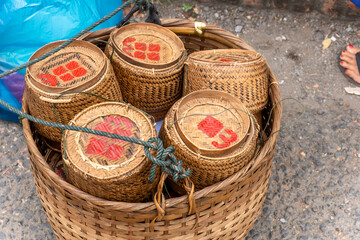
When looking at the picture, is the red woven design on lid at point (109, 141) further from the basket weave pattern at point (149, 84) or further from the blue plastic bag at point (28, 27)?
the blue plastic bag at point (28, 27)

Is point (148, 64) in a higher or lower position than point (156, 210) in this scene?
higher

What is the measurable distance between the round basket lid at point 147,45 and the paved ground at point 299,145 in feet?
3.19

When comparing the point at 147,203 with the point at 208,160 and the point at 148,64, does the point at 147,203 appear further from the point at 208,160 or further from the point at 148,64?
the point at 148,64

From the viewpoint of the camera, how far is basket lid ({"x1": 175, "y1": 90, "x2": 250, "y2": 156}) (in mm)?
1406

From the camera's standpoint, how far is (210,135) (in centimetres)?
146

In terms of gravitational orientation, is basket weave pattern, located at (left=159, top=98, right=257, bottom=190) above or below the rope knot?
below

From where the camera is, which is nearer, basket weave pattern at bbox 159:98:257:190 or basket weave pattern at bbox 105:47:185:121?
basket weave pattern at bbox 159:98:257:190

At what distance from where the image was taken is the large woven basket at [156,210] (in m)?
1.28

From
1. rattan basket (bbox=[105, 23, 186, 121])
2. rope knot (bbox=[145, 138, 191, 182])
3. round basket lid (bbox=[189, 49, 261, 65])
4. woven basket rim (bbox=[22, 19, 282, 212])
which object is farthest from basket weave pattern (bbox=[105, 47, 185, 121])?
rope knot (bbox=[145, 138, 191, 182])

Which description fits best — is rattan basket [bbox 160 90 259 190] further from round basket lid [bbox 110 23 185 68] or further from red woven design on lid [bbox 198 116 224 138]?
round basket lid [bbox 110 23 185 68]

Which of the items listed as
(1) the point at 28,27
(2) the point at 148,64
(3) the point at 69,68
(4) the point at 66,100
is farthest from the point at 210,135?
(1) the point at 28,27

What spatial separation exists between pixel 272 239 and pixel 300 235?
16 cm

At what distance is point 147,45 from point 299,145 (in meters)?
1.19

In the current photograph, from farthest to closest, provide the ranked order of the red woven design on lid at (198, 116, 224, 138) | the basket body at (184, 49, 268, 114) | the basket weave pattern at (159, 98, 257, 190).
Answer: the basket body at (184, 49, 268, 114), the red woven design on lid at (198, 116, 224, 138), the basket weave pattern at (159, 98, 257, 190)
